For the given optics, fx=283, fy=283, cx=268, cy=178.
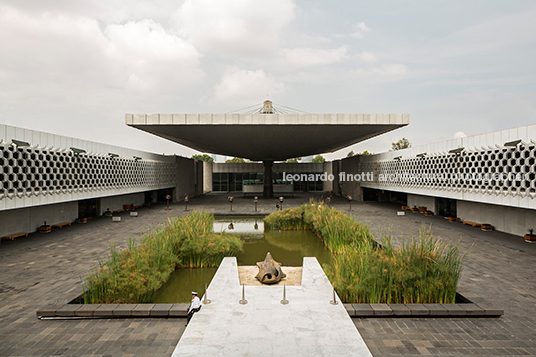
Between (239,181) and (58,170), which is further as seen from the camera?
(239,181)

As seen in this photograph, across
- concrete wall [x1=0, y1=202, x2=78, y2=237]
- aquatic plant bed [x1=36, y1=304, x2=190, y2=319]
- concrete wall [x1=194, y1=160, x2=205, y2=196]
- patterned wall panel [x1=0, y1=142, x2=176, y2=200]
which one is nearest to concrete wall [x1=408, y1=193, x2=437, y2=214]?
aquatic plant bed [x1=36, y1=304, x2=190, y2=319]

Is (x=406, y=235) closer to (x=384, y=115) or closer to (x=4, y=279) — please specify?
(x=384, y=115)

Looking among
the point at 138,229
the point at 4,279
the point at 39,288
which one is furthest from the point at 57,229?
the point at 39,288

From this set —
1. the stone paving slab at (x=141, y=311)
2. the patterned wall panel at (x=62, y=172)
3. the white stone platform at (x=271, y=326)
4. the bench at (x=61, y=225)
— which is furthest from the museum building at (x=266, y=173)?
the white stone platform at (x=271, y=326)

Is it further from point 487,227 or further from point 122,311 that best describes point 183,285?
point 487,227

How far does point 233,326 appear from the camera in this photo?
4605mm

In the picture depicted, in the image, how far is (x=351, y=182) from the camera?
2964cm

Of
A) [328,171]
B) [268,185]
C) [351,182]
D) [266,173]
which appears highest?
[328,171]

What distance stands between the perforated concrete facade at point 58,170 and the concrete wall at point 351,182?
64.3 ft

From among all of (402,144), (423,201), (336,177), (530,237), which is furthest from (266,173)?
(402,144)

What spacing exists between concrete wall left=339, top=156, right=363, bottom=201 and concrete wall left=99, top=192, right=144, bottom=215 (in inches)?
790

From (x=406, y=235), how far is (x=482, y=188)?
14.8 ft

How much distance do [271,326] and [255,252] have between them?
5.42 meters

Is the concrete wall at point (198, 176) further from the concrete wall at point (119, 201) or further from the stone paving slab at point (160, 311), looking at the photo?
the stone paving slab at point (160, 311)
